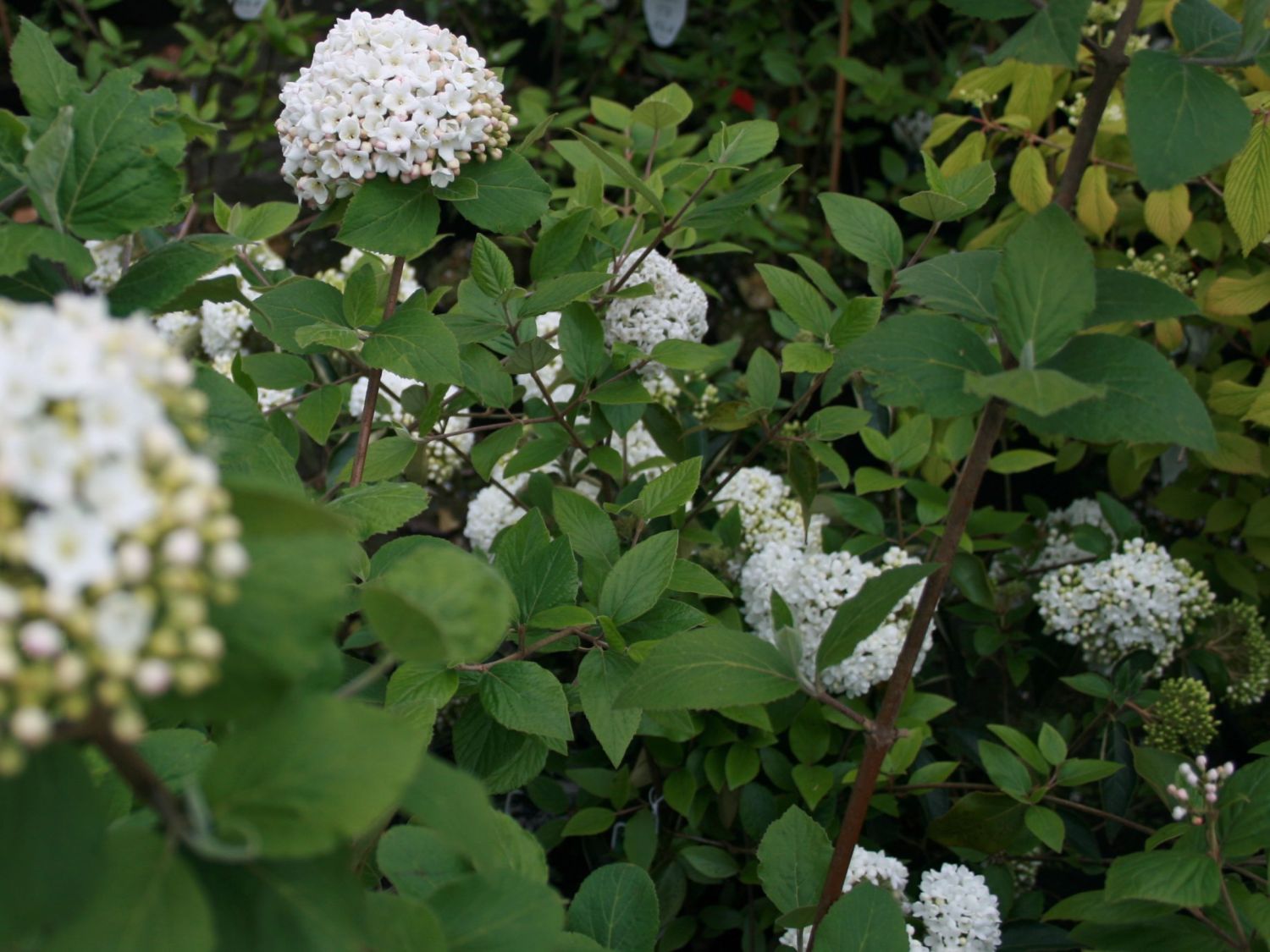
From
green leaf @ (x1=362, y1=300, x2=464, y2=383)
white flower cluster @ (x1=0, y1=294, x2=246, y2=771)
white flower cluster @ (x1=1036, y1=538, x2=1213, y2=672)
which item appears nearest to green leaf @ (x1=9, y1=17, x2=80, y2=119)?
green leaf @ (x1=362, y1=300, x2=464, y2=383)

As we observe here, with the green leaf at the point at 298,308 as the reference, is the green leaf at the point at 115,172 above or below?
above

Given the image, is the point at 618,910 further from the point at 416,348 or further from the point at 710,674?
the point at 416,348

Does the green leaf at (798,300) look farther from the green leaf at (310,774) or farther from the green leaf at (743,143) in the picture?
Result: the green leaf at (310,774)

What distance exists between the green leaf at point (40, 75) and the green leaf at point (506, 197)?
0.42 m

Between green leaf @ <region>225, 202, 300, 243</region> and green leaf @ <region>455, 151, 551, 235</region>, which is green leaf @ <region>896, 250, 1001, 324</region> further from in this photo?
green leaf @ <region>225, 202, 300, 243</region>

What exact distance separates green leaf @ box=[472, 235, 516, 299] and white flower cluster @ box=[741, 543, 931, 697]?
0.61 meters

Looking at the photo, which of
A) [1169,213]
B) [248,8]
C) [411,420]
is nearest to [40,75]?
[411,420]

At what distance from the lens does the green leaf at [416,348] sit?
1172mm

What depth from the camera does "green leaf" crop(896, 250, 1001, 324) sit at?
3.03 feet

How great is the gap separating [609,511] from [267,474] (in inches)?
25.0

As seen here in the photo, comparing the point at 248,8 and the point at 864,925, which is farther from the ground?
the point at 248,8

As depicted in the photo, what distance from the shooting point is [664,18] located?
8.73ft

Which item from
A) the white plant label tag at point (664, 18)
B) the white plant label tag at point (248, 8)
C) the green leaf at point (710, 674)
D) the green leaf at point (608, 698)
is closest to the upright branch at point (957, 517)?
the green leaf at point (710, 674)

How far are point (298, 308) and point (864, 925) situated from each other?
903 mm
